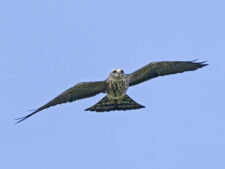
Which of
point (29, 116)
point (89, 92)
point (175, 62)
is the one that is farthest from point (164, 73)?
point (29, 116)

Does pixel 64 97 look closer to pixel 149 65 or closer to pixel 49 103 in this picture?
pixel 49 103

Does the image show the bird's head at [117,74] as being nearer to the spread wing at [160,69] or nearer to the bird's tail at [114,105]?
the spread wing at [160,69]

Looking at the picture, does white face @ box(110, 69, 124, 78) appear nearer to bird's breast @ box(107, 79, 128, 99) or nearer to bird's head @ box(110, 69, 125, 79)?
bird's head @ box(110, 69, 125, 79)

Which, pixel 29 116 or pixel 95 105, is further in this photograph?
pixel 95 105

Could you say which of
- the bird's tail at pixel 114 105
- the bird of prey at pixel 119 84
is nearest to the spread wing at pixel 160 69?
the bird of prey at pixel 119 84

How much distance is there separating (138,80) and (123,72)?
2.09ft

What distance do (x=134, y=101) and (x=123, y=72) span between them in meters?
1.13

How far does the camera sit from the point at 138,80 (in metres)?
25.2

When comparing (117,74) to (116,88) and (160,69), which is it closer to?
(116,88)

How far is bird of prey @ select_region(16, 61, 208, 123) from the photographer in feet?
80.9

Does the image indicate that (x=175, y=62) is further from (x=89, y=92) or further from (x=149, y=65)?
(x=89, y=92)

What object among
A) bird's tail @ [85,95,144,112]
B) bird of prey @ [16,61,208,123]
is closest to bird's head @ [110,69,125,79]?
bird of prey @ [16,61,208,123]

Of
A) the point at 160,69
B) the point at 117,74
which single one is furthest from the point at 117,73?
the point at 160,69

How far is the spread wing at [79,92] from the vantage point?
24703 mm
